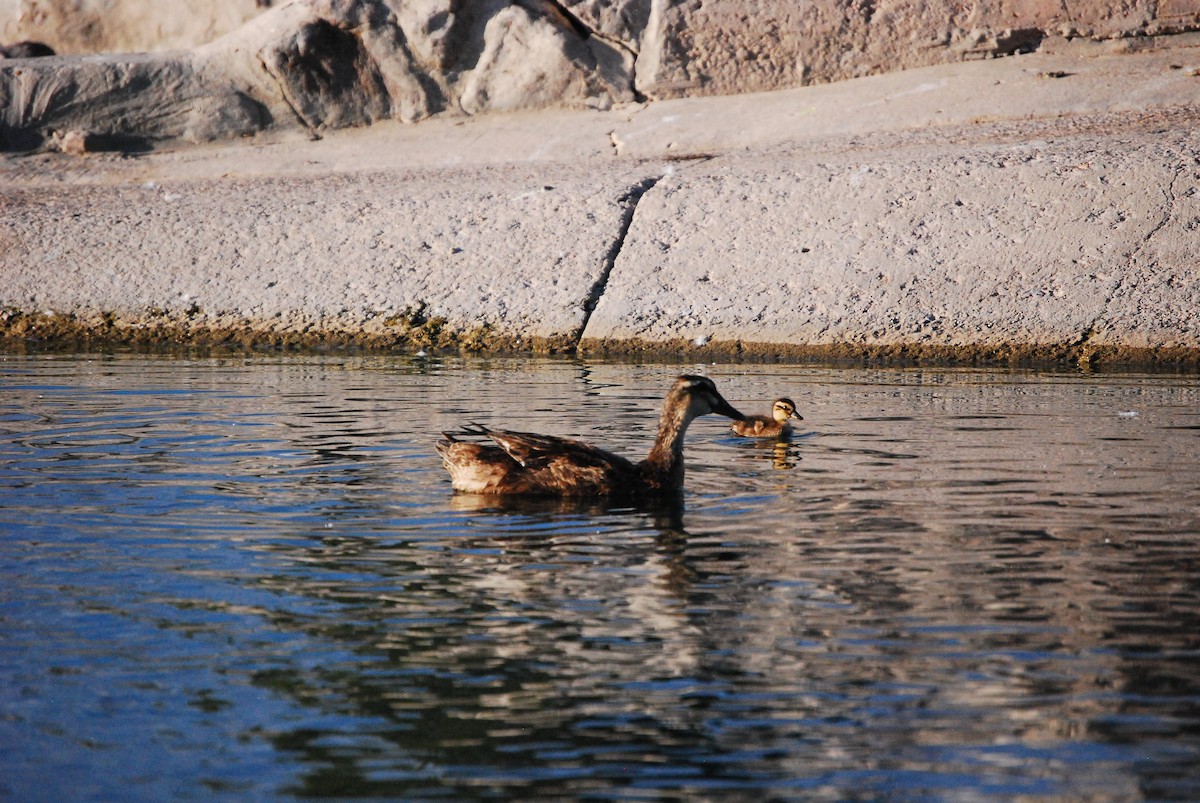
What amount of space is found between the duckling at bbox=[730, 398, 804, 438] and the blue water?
25 cm

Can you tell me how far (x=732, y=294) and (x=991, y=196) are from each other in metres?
2.69

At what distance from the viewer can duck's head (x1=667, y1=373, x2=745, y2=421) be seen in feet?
30.7

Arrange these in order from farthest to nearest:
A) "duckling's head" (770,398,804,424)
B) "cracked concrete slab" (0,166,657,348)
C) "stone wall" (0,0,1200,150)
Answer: "stone wall" (0,0,1200,150) → "cracked concrete slab" (0,166,657,348) → "duckling's head" (770,398,804,424)

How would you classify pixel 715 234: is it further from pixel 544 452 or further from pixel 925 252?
pixel 544 452

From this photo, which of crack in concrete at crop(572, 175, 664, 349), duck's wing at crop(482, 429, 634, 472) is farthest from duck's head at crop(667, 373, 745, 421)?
crack in concrete at crop(572, 175, 664, 349)

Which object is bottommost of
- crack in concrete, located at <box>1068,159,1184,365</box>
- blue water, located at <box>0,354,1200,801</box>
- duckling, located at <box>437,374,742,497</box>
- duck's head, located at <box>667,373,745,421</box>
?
blue water, located at <box>0,354,1200,801</box>

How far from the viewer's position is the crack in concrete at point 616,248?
16.3m

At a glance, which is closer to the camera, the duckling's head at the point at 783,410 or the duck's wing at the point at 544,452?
the duck's wing at the point at 544,452

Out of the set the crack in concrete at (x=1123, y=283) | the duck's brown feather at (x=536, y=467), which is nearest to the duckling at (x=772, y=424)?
the duck's brown feather at (x=536, y=467)

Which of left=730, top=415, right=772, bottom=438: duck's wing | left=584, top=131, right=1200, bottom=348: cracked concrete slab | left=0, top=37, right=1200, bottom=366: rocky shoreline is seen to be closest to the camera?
left=730, top=415, right=772, bottom=438: duck's wing

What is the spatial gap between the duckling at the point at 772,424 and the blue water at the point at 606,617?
9.9 inches

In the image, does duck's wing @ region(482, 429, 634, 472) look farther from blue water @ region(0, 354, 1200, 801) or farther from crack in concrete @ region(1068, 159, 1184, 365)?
crack in concrete @ region(1068, 159, 1184, 365)

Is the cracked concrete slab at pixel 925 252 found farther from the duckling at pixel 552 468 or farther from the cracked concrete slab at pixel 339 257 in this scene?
the duckling at pixel 552 468

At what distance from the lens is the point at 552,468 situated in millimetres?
8742
